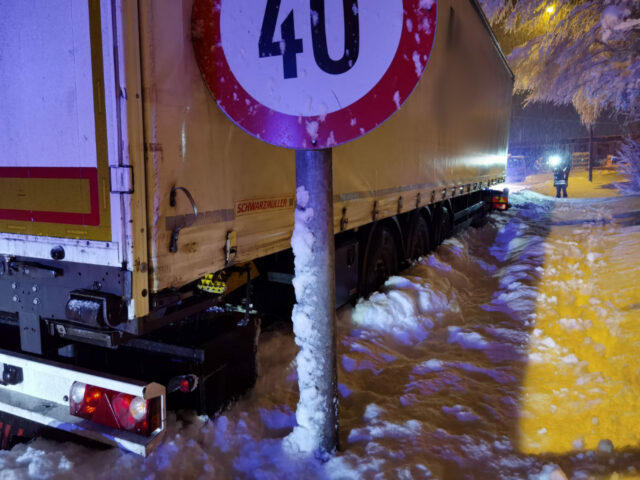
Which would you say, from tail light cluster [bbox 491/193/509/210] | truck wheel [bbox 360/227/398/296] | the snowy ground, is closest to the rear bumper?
the snowy ground

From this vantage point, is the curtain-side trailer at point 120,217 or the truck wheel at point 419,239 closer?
the curtain-side trailer at point 120,217

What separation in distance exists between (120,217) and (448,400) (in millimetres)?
2441

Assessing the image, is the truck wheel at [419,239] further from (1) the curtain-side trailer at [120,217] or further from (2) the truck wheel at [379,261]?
(1) the curtain-side trailer at [120,217]

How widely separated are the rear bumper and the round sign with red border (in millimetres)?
1339

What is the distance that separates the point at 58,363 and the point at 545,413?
292 cm

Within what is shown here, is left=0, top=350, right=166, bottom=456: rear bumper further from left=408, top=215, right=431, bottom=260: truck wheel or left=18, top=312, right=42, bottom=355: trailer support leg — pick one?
left=408, top=215, right=431, bottom=260: truck wheel

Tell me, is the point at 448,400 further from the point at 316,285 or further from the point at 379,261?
the point at 379,261

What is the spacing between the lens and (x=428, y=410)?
314 centimetres

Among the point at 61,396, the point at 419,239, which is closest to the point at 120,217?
the point at 61,396

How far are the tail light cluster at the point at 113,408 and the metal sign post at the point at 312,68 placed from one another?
1.11 metres

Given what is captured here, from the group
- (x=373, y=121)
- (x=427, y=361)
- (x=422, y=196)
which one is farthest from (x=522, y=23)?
(x=373, y=121)

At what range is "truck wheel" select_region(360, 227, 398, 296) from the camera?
5418mm

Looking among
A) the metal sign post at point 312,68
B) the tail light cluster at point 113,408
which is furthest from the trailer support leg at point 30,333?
the metal sign post at point 312,68

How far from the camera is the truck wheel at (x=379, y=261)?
5418 millimetres
